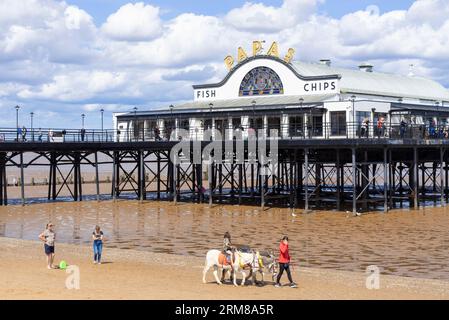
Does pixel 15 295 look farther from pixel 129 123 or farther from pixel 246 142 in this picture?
pixel 129 123

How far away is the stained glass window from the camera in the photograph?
177ft

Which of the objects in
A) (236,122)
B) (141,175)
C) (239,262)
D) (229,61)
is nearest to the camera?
(239,262)

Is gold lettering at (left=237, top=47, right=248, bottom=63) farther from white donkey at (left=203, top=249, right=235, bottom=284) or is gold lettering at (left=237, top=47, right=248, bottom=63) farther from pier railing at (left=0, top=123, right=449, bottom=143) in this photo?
white donkey at (left=203, top=249, right=235, bottom=284)

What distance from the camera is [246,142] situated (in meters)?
46.8

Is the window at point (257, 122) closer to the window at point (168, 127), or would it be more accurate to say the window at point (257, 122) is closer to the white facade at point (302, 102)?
the white facade at point (302, 102)

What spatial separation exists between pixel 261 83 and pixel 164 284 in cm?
3538

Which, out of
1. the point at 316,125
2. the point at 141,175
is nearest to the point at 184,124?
the point at 141,175

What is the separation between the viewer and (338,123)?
1855 inches

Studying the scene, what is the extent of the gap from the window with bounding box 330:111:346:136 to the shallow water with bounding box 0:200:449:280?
5936mm

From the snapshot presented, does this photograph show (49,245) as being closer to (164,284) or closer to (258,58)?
(164,284)

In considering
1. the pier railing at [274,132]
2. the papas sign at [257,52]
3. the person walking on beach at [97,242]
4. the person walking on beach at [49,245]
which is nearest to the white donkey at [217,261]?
the person walking on beach at [97,242]

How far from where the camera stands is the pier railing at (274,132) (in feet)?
150

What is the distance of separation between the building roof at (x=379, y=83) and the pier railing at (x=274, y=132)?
522 cm

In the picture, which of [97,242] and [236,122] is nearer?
[97,242]
